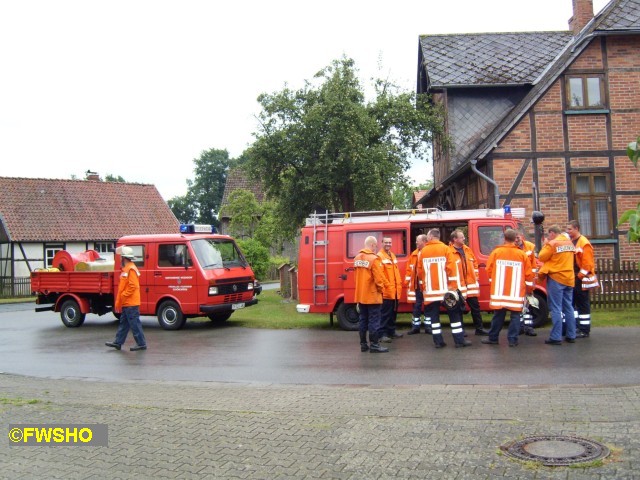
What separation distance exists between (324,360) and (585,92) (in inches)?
501

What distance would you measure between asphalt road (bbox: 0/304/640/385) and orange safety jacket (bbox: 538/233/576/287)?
110 cm

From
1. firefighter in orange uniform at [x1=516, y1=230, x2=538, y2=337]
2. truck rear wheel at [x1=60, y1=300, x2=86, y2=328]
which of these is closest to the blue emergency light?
truck rear wheel at [x1=60, y1=300, x2=86, y2=328]

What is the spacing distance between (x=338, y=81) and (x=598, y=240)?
9007 millimetres

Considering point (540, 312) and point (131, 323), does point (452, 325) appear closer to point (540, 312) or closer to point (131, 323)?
point (540, 312)

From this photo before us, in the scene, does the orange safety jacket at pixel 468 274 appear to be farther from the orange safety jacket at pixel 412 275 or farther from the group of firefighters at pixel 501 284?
the orange safety jacket at pixel 412 275

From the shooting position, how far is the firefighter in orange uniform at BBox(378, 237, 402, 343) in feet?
36.4

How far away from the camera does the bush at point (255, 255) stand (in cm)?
3600

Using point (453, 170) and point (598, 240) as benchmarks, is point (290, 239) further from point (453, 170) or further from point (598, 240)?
point (598, 240)

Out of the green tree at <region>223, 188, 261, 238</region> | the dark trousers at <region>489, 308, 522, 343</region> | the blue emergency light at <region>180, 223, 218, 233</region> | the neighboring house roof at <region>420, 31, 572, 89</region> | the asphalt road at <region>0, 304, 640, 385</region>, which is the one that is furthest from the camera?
the green tree at <region>223, 188, 261, 238</region>

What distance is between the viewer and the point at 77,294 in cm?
1666

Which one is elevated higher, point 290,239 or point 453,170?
point 453,170

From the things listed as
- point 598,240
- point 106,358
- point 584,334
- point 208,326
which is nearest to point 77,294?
point 208,326

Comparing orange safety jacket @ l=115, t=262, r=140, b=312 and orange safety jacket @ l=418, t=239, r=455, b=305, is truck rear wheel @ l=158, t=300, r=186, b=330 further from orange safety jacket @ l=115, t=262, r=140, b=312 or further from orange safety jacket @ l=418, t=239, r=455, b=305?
orange safety jacket @ l=418, t=239, r=455, b=305

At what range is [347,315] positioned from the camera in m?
13.5
